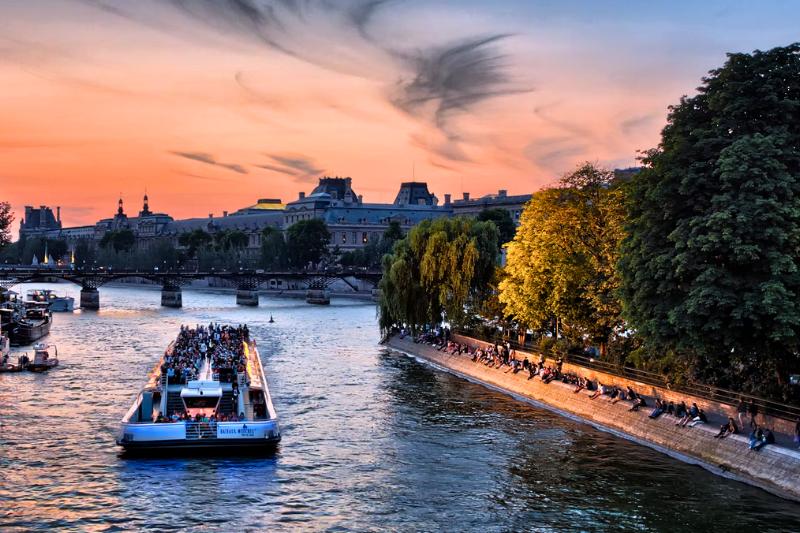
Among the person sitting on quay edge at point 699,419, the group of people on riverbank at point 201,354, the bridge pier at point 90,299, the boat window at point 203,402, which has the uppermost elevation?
the bridge pier at point 90,299

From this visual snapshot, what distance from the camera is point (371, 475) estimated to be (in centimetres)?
3825

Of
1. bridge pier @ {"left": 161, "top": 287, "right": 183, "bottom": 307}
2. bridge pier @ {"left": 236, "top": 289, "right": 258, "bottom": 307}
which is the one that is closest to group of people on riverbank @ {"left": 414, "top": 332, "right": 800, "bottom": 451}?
bridge pier @ {"left": 236, "top": 289, "right": 258, "bottom": 307}

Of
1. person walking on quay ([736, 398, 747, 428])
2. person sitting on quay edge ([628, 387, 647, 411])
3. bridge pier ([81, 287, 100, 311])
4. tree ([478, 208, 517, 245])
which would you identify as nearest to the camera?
person walking on quay ([736, 398, 747, 428])

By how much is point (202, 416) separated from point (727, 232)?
2401cm

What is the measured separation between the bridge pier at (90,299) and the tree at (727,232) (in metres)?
127

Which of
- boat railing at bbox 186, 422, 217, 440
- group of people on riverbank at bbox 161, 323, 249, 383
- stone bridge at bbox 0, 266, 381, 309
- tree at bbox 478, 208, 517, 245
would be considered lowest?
boat railing at bbox 186, 422, 217, 440

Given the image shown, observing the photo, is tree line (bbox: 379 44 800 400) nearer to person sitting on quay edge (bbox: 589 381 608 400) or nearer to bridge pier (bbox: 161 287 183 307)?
person sitting on quay edge (bbox: 589 381 608 400)

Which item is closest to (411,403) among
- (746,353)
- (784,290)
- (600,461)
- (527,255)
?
(527,255)

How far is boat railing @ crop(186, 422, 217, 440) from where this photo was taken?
40875mm

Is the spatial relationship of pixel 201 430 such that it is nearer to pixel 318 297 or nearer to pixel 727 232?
pixel 727 232

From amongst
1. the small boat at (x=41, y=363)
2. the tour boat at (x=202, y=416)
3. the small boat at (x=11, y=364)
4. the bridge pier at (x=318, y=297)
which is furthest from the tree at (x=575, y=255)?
the bridge pier at (x=318, y=297)

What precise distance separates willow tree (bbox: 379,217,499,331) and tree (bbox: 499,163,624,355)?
14667 mm

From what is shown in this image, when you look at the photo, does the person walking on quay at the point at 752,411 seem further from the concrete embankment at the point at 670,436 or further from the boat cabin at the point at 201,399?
the boat cabin at the point at 201,399

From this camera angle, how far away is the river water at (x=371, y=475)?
1275 inches
